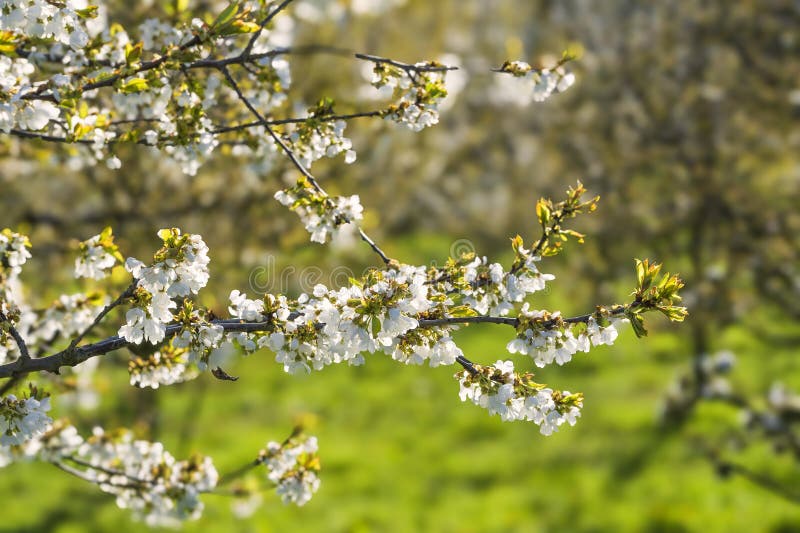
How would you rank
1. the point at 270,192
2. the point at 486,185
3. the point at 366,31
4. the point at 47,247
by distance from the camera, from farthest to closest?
the point at 486,185
the point at 366,31
the point at 270,192
the point at 47,247

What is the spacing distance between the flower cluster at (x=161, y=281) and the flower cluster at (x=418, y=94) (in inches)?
48.5

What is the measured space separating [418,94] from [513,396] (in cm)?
141

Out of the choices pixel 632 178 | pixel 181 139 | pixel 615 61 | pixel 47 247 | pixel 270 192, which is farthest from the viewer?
pixel 615 61

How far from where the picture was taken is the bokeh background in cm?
782

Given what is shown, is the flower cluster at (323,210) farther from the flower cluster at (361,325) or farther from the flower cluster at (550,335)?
the flower cluster at (550,335)

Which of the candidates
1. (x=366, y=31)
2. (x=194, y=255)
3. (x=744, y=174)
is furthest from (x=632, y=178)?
(x=194, y=255)

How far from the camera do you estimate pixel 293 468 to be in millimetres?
3914

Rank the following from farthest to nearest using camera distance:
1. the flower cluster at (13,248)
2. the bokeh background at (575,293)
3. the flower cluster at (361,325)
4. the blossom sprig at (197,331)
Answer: the bokeh background at (575,293)
the flower cluster at (13,248)
the blossom sprig at (197,331)
the flower cluster at (361,325)

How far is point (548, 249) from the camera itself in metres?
2.76

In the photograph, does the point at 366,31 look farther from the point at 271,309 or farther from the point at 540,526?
the point at 271,309

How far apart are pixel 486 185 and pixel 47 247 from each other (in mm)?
13440

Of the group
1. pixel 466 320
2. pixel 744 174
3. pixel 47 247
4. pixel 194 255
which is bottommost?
pixel 466 320

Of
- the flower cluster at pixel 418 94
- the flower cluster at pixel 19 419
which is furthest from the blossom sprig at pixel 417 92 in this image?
the flower cluster at pixel 19 419

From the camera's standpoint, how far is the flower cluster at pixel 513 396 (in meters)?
2.66
